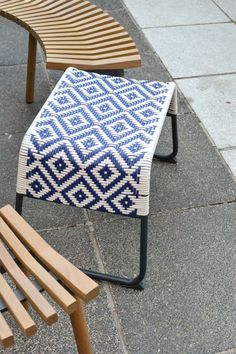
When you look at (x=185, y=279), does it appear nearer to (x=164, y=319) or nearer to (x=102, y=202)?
(x=164, y=319)

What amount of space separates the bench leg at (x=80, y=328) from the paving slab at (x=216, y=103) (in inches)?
80.4

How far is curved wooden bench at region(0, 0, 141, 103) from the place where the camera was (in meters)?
3.26

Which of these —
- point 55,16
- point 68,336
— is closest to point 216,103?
point 55,16

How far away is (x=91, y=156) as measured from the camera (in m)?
2.49

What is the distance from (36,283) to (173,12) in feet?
13.7

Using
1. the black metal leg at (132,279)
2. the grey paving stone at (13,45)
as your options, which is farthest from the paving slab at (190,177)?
the grey paving stone at (13,45)

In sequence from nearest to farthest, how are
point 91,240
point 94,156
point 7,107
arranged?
point 94,156
point 91,240
point 7,107

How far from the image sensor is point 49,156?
2.50m

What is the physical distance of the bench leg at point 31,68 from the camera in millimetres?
3949

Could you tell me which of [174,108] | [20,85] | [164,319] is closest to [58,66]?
[174,108]

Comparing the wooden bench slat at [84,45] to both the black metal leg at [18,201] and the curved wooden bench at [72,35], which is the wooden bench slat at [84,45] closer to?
the curved wooden bench at [72,35]

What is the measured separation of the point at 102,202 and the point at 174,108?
0.94m

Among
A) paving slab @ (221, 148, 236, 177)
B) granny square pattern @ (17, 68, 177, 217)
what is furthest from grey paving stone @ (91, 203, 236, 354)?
granny square pattern @ (17, 68, 177, 217)

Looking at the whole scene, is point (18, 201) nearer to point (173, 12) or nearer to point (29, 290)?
point (29, 290)
